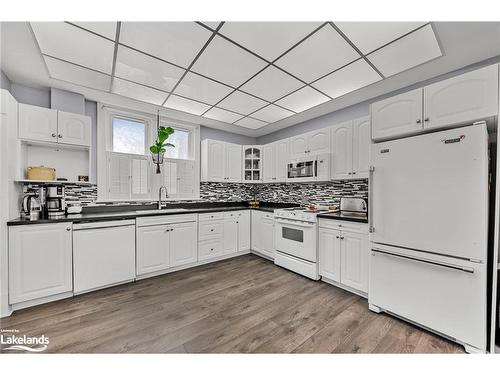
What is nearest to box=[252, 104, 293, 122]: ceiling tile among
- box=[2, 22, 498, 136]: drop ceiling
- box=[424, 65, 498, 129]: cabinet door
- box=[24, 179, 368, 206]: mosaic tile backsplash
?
box=[2, 22, 498, 136]: drop ceiling

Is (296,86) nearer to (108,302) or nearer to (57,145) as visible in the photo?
(57,145)

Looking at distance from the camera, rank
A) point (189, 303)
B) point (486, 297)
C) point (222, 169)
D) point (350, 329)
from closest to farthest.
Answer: point (486, 297)
point (350, 329)
point (189, 303)
point (222, 169)

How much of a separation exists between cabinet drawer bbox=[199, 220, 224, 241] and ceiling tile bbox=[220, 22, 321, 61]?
2642mm

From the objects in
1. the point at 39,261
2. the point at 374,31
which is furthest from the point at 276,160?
the point at 39,261

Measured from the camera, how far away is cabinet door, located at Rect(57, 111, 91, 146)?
266 cm

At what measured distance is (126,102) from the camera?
3.15m

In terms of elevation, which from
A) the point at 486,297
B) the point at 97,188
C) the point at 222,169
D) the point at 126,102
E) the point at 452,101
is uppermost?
the point at 126,102

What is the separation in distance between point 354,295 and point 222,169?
3.04 m

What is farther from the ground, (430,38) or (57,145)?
(430,38)

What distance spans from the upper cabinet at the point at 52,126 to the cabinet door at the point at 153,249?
1.48 meters

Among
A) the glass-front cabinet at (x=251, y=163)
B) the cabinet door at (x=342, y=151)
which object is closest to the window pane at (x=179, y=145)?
the glass-front cabinet at (x=251, y=163)

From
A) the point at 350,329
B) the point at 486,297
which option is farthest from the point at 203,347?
the point at 486,297

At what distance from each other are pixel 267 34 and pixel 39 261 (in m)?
3.24
